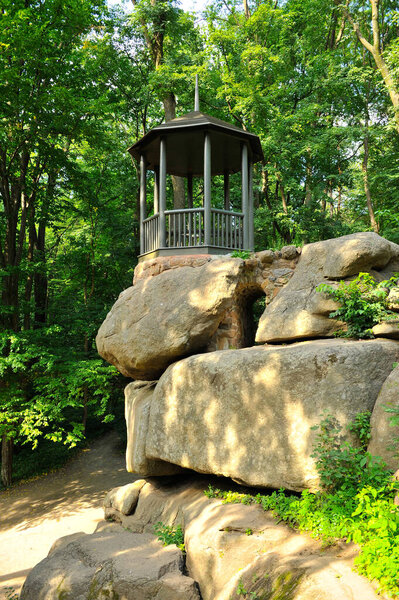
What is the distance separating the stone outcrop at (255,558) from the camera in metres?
3.58

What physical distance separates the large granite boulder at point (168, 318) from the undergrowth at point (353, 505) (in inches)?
122

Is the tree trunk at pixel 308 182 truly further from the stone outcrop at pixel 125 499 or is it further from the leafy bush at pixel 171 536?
the leafy bush at pixel 171 536

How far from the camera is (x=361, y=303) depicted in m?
6.01

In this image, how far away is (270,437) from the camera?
5449mm

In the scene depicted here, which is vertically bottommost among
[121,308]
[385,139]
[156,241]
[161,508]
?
[161,508]

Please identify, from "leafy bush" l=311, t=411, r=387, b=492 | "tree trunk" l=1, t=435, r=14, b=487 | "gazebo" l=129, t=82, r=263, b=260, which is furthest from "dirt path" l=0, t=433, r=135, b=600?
"gazebo" l=129, t=82, r=263, b=260

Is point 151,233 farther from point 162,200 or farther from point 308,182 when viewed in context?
point 308,182

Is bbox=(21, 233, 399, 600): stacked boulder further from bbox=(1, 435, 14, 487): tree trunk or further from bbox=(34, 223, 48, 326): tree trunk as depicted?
bbox=(34, 223, 48, 326): tree trunk

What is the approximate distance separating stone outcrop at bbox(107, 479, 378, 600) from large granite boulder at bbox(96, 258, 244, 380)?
8.67ft

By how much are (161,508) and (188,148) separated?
9.10m

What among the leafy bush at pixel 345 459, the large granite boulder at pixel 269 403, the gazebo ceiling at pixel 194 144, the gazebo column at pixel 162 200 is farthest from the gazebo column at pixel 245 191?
the leafy bush at pixel 345 459

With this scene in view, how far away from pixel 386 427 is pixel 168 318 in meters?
4.38

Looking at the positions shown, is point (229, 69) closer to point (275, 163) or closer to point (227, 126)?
point (275, 163)

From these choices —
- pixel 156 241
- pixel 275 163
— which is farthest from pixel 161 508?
pixel 275 163
